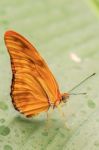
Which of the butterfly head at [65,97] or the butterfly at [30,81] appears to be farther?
the butterfly head at [65,97]

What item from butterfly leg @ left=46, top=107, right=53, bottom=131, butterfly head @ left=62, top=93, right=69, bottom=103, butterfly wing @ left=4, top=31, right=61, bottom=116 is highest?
butterfly wing @ left=4, top=31, right=61, bottom=116

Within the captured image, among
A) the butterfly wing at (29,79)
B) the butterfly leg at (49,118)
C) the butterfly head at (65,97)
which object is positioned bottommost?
the butterfly leg at (49,118)

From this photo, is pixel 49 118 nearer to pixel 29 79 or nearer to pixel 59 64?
pixel 29 79

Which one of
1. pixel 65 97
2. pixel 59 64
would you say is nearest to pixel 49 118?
pixel 65 97

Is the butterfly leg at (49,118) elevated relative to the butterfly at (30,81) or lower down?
lower down

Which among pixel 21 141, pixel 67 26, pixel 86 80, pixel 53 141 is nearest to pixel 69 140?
pixel 53 141

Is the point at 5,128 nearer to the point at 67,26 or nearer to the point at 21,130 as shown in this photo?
the point at 21,130
